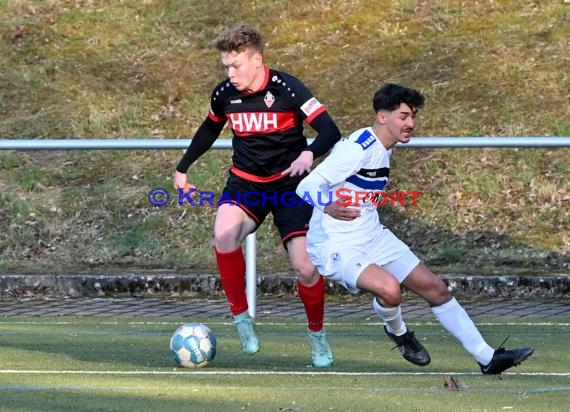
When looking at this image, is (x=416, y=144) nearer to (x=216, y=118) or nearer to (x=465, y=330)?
(x=216, y=118)

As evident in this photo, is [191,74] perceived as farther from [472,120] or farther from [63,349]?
[63,349]

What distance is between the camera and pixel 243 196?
7.98 m

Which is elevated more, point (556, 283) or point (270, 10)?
point (270, 10)

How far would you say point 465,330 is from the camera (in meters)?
7.08

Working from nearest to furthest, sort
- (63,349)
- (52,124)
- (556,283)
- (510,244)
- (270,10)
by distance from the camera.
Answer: (63,349), (556,283), (510,244), (52,124), (270,10)

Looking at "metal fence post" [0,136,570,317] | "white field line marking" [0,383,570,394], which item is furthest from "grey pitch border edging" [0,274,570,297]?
"white field line marking" [0,383,570,394]

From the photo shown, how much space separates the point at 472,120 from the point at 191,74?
3938 mm

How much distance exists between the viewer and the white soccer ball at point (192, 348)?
290 inches

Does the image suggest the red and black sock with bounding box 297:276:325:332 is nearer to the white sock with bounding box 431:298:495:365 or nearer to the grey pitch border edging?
the white sock with bounding box 431:298:495:365

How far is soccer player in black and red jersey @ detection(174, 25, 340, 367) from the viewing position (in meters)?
7.83

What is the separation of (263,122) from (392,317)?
141 cm

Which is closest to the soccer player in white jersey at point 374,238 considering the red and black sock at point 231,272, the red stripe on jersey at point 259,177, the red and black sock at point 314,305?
the red and black sock at point 314,305

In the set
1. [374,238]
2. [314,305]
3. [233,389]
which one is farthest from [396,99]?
[233,389]

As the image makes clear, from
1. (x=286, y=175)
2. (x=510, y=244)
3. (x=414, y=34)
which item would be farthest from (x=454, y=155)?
(x=286, y=175)
